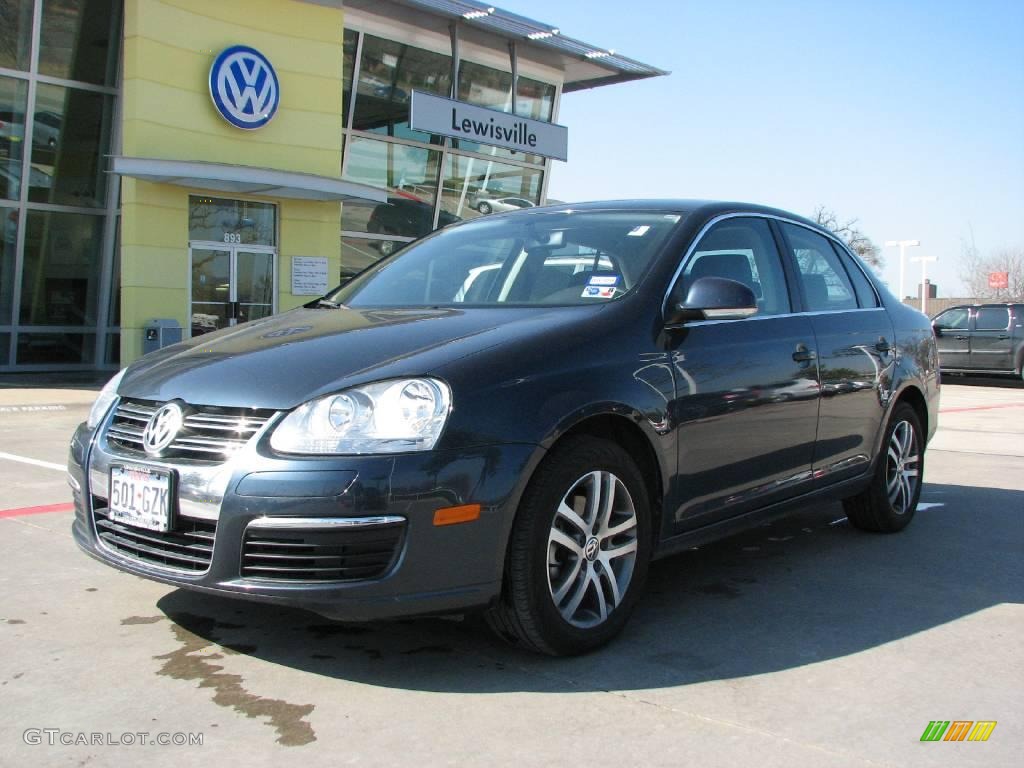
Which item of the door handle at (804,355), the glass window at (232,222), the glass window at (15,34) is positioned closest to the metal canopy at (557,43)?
the glass window at (232,222)

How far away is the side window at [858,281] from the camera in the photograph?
5426mm

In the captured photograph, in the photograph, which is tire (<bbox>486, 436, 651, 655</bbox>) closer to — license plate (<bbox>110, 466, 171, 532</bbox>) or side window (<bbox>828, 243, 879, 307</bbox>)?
license plate (<bbox>110, 466, 171, 532</bbox>)

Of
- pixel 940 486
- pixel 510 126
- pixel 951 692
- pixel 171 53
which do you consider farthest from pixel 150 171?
pixel 951 692

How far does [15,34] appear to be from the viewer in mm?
17094

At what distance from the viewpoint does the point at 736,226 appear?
4570mm

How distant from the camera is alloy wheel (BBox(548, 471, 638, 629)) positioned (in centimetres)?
341

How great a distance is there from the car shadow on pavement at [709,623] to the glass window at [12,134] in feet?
51.7

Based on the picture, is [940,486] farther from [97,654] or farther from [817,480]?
[97,654]

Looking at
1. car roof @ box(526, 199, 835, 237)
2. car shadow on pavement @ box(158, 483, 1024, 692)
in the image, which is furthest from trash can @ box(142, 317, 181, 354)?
car shadow on pavement @ box(158, 483, 1024, 692)

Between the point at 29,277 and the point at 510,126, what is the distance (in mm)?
9648

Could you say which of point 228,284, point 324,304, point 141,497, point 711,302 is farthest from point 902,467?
point 228,284

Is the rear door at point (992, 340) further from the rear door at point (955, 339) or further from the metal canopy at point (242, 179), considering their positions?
the metal canopy at point (242, 179)

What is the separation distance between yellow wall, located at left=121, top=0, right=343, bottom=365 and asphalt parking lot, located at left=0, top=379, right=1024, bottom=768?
11635 millimetres

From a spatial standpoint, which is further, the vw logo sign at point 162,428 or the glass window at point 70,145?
the glass window at point 70,145
